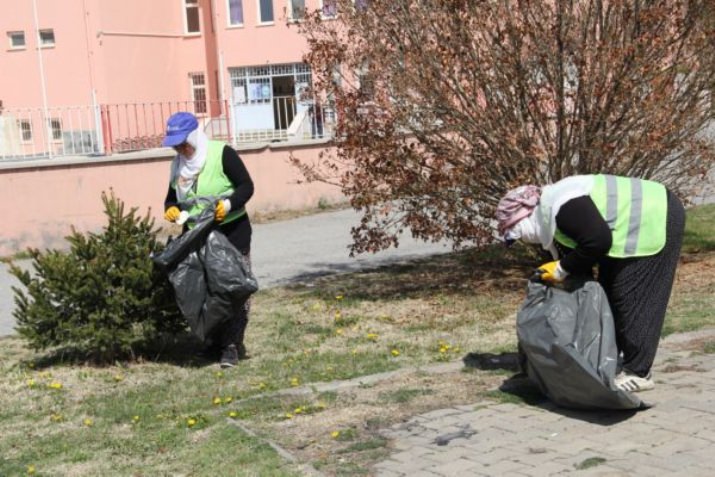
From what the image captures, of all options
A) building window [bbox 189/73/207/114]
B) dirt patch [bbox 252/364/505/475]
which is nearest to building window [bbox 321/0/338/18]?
dirt patch [bbox 252/364/505/475]

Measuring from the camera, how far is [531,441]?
200 inches

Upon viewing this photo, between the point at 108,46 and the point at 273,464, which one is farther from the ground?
the point at 108,46

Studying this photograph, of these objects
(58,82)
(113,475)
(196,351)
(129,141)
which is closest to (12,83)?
(58,82)

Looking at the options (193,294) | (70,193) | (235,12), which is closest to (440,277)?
(193,294)

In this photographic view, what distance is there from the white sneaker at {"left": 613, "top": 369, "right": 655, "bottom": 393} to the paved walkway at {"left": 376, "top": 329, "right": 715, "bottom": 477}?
52 millimetres

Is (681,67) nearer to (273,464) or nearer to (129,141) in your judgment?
(273,464)

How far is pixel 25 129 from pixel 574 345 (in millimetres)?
12949

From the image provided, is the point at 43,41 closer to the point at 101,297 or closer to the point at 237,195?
the point at 101,297

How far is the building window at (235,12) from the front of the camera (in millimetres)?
33375

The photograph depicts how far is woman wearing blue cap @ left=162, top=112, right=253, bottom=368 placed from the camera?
7.06 metres

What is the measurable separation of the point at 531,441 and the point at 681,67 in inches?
190

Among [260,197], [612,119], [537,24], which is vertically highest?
[537,24]

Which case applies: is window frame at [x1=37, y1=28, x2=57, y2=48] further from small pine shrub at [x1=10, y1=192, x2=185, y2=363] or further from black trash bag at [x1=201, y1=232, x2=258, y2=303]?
black trash bag at [x1=201, y1=232, x2=258, y2=303]

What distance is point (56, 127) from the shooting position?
16.5 m
